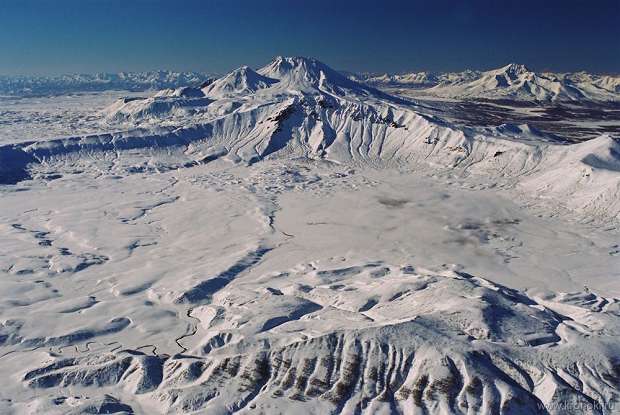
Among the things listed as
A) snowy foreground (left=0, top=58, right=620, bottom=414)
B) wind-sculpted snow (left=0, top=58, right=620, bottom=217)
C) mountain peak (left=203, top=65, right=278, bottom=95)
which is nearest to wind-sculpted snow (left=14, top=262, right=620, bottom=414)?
snowy foreground (left=0, top=58, right=620, bottom=414)

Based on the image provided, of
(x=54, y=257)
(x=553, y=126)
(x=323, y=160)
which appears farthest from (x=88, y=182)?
(x=553, y=126)

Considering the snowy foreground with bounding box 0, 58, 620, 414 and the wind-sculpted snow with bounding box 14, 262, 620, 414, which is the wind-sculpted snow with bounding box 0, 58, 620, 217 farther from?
the wind-sculpted snow with bounding box 14, 262, 620, 414

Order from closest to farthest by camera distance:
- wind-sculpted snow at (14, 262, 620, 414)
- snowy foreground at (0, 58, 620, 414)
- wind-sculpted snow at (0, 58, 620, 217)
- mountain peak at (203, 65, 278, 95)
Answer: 1. wind-sculpted snow at (14, 262, 620, 414)
2. snowy foreground at (0, 58, 620, 414)
3. wind-sculpted snow at (0, 58, 620, 217)
4. mountain peak at (203, 65, 278, 95)

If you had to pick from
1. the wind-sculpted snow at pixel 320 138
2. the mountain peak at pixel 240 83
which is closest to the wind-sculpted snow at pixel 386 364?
the wind-sculpted snow at pixel 320 138

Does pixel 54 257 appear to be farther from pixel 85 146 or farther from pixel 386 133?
pixel 386 133

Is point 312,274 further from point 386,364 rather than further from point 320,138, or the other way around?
point 320,138

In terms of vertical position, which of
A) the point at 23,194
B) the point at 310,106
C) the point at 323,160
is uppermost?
the point at 310,106

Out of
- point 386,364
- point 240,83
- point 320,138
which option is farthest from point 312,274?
point 240,83

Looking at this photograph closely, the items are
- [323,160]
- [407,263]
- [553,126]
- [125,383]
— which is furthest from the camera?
[553,126]
